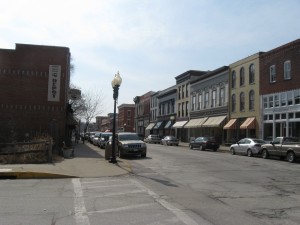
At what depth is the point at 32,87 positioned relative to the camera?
30844mm

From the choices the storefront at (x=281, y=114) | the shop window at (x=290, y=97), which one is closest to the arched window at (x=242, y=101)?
the storefront at (x=281, y=114)

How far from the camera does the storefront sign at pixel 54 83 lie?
1221 inches

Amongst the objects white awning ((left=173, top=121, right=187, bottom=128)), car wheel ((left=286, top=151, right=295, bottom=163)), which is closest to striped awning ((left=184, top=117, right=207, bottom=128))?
white awning ((left=173, top=121, right=187, bottom=128))

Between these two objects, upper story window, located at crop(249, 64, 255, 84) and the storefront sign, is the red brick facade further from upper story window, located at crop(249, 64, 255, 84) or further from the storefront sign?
the storefront sign

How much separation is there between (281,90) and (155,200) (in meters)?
31.1

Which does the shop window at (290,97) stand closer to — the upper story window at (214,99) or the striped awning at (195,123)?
the upper story window at (214,99)

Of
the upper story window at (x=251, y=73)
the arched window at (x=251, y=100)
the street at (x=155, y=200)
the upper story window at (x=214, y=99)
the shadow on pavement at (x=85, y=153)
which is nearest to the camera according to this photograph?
the street at (x=155, y=200)

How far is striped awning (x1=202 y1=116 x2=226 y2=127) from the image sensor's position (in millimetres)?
50772

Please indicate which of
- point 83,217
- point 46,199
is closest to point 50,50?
point 46,199

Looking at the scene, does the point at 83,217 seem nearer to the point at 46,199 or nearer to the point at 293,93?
the point at 46,199

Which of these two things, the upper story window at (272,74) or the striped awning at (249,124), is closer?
the upper story window at (272,74)

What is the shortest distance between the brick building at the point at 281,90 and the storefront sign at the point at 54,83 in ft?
69.1

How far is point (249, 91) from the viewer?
4509cm

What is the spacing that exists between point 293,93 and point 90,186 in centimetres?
2850
